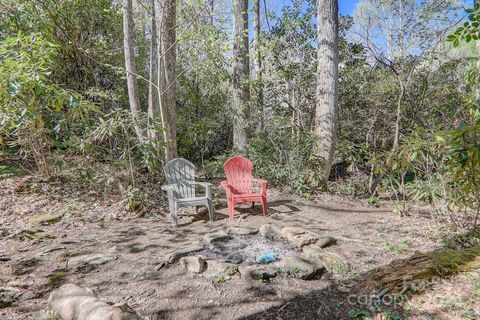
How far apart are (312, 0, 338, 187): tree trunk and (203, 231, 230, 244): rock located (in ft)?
8.19

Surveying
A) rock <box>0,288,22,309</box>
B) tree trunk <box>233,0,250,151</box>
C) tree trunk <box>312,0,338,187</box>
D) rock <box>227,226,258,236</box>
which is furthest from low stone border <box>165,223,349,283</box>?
tree trunk <box>233,0,250,151</box>

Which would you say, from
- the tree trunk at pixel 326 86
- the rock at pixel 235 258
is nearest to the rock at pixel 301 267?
the rock at pixel 235 258

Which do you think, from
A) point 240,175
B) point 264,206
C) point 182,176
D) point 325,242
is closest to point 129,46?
point 182,176

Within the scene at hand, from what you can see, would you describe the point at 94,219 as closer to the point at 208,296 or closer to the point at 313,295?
the point at 208,296

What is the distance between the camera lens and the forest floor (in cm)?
192

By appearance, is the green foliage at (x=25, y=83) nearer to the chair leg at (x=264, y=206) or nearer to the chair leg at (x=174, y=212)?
the chair leg at (x=174, y=212)

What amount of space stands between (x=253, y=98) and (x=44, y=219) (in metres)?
4.26

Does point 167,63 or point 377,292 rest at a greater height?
point 167,63

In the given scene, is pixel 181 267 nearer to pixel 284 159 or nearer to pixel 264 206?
pixel 264 206

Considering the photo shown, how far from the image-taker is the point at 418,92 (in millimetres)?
6617

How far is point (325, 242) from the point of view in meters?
2.90

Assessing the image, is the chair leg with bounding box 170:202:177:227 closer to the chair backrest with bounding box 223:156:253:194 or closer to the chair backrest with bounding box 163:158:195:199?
the chair backrest with bounding box 163:158:195:199

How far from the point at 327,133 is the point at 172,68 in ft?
9.89

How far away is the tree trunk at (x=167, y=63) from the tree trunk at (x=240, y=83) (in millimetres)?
1358
